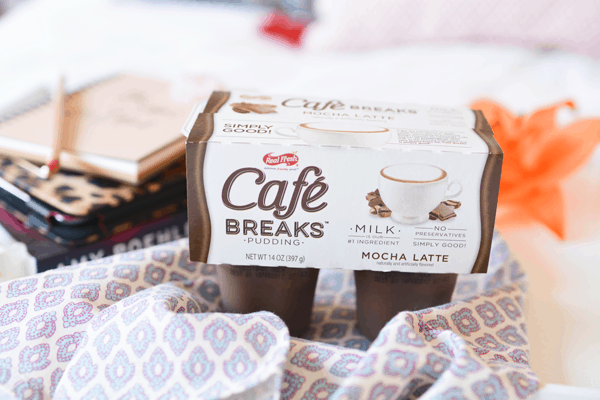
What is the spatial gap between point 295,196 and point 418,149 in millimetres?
102

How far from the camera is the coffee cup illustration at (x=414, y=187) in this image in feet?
1.14

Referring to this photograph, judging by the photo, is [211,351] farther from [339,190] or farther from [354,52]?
[354,52]

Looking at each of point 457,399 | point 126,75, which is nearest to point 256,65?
point 126,75

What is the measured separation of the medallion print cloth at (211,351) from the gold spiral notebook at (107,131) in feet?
0.68

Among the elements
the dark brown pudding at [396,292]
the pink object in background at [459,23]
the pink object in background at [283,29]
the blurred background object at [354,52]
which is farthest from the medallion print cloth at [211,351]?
the pink object in background at [283,29]

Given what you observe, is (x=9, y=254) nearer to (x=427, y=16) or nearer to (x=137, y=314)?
(x=137, y=314)

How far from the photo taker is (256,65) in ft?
3.78

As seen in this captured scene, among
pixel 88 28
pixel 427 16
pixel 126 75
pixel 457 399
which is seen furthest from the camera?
pixel 88 28

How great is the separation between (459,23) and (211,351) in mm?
1008

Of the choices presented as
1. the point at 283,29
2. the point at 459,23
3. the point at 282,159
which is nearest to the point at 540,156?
the point at 282,159

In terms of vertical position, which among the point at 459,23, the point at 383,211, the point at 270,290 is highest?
the point at 459,23

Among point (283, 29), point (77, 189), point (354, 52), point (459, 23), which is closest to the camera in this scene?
point (77, 189)

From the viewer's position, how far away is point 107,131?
0.66m

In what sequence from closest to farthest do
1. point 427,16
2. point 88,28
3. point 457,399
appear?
point 457,399 < point 427,16 < point 88,28
